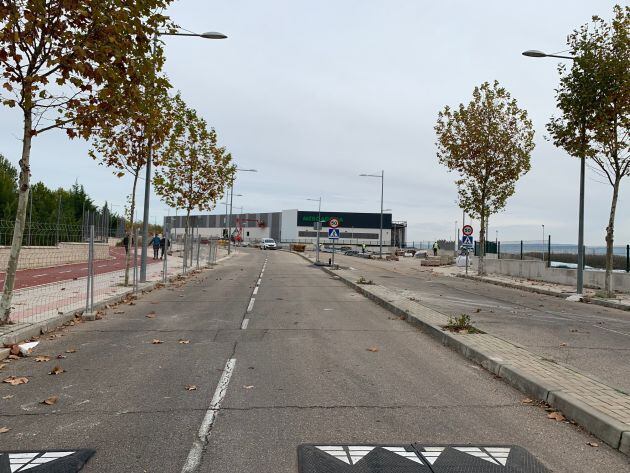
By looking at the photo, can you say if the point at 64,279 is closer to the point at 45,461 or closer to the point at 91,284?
the point at 91,284

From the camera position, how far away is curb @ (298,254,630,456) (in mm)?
4723

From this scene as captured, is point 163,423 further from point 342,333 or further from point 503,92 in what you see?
point 503,92

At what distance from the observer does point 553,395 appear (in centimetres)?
579

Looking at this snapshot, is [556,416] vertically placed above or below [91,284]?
below

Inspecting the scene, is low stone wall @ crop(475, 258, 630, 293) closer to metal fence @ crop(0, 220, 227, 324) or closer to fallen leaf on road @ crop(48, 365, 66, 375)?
metal fence @ crop(0, 220, 227, 324)

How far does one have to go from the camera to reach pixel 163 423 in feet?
16.4

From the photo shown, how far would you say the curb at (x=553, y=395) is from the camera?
4723 mm

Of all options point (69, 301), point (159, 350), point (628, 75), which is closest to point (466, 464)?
point (159, 350)

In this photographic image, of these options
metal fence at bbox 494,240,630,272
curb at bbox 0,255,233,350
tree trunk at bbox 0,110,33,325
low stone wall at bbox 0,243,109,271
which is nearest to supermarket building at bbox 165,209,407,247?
metal fence at bbox 494,240,630,272

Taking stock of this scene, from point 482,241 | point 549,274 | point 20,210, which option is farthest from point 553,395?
point 482,241

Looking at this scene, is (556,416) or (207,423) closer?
(207,423)

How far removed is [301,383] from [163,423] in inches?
76.0

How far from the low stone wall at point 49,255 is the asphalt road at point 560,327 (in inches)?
627

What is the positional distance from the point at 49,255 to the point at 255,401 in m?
22.4
